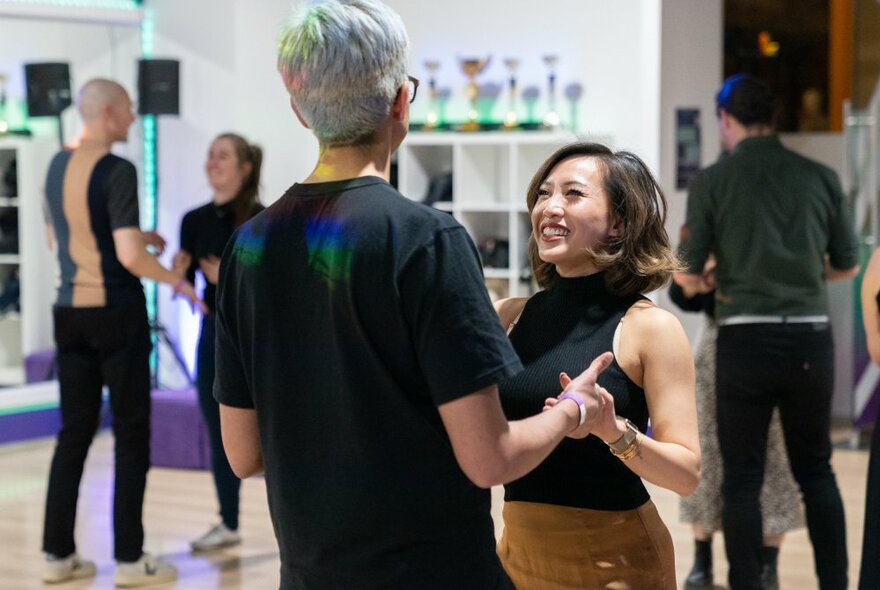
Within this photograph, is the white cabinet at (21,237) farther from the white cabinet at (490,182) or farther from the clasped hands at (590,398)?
the clasped hands at (590,398)

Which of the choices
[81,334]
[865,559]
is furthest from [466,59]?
[865,559]

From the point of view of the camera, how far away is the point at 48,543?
4633 mm

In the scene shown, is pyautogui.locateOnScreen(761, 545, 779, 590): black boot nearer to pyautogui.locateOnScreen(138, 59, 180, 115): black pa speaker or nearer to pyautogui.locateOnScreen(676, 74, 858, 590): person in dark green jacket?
pyautogui.locateOnScreen(676, 74, 858, 590): person in dark green jacket

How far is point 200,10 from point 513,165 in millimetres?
2219

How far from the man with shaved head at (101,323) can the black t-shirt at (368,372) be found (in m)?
2.87

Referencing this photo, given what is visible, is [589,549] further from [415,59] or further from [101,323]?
[415,59]

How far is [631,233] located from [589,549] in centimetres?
57

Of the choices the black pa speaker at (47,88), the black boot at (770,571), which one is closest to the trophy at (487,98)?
the black pa speaker at (47,88)

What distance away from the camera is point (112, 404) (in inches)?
181

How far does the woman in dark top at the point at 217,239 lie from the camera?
4.96 meters

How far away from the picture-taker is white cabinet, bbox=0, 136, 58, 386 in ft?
26.1

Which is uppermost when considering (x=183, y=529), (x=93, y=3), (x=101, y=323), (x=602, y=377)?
(x=93, y=3)

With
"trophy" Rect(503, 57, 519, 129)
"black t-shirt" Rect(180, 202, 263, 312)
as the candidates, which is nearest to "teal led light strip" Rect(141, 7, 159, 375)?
"trophy" Rect(503, 57, 519, 129)

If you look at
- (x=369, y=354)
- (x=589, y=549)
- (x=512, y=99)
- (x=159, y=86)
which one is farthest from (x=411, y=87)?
(x=512, y=99)
